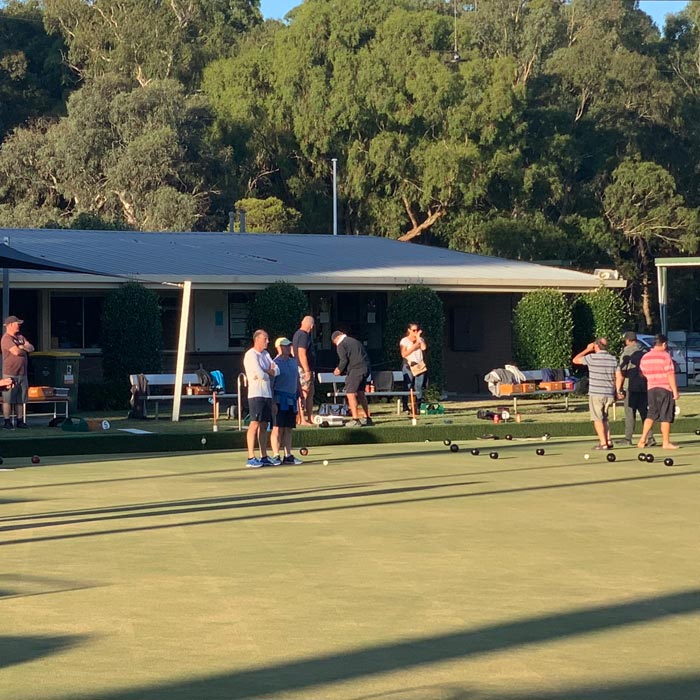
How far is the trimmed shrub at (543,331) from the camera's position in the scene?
27938mm

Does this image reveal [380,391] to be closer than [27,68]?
Yes

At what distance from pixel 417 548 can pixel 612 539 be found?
60.0 inches

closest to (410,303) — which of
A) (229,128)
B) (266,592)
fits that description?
(266,592)

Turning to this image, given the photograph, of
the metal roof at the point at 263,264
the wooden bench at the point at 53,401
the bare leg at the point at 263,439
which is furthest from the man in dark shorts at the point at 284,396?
the metal roof at the point at 263,264

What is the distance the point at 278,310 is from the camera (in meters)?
25.4

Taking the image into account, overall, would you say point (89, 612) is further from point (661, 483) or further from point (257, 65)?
point (257, 65)

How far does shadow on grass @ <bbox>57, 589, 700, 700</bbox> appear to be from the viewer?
5805 millimetres

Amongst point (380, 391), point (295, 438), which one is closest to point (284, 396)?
point (295, 438)

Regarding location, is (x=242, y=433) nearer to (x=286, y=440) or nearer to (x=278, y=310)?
(x=286, y=440)

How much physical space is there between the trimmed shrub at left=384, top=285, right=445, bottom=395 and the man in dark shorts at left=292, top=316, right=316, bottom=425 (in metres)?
5.61

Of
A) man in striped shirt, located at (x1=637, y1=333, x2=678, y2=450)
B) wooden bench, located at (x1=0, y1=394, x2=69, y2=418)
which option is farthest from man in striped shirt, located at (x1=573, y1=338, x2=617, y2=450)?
wooden bench, located at (x1=0, y1=394, x2=69, y2=418)

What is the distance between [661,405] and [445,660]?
38.2 ft

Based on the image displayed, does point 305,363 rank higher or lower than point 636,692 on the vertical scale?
higher

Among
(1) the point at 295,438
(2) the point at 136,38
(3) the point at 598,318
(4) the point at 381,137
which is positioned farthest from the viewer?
(2) the point at 136,38
